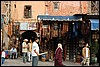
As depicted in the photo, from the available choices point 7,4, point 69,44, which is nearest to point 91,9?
point 7,4

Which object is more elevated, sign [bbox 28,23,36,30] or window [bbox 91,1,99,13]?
window [bbox 91,1,99,13]

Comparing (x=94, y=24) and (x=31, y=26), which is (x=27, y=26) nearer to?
(x=31, y=26)

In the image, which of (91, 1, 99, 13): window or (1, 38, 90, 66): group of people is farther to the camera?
(91, 1, 99, 13): window

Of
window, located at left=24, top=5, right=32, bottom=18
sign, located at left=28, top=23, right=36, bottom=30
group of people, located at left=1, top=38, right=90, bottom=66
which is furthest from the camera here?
window, located at left=24, top=5, right=32, bottom=18

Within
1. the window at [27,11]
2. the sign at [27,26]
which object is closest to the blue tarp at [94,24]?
the sign at [27,26]

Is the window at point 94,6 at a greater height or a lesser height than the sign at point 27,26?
greater

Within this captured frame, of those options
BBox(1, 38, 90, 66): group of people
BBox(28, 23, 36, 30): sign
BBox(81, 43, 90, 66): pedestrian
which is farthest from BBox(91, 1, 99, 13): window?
BBox(81, 43, 90, 66): pedestrian

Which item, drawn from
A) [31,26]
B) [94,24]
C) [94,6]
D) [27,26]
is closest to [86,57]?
[94,24]

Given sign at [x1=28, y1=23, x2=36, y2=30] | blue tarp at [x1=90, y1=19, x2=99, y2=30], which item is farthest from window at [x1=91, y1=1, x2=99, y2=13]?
blue tarp at [x1=90, y1=19, x2=99, y2=30]

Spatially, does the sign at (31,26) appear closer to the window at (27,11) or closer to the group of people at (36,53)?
the window at (27,11)

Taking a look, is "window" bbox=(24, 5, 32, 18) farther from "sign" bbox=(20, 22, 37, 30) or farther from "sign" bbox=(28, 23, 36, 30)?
"sign" bbox=(28, 23, 36, 30)

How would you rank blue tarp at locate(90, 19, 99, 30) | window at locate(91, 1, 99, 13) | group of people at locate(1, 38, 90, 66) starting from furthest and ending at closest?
1. window at locate(91, 1, 99, 13)
2. blue tarp at locate(90, 19, 99, 30)
3. group of people at locate(1, 38, 90, 66)

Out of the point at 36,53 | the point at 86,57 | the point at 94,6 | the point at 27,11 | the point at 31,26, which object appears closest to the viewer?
the point at 36,53

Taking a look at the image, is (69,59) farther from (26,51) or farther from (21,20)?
(21,20)
